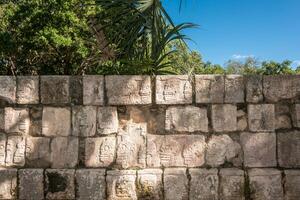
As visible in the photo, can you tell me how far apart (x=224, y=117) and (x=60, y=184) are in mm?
1900

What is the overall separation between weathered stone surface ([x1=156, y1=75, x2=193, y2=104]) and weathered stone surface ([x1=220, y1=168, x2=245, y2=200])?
2.91ft

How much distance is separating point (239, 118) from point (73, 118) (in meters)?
1.81

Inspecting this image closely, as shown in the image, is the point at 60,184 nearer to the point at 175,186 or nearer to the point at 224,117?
the point at 175,186

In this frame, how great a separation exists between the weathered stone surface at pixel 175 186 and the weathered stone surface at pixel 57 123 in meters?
1.19

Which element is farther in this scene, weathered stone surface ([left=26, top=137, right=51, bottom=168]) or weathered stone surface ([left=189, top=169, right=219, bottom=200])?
weathered stone surface ([left=26, top=137, right=51, bottom=168])

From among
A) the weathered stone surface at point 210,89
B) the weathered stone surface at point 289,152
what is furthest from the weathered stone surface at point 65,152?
the weathered stone surface at point 289,152

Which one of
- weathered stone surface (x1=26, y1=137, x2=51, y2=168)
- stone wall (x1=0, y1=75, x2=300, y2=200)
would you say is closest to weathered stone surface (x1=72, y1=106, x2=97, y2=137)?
stone wall (x1=0, y1=75, x2=300, y2=200)

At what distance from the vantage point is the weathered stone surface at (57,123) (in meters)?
4.07

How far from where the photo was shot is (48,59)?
10711mm

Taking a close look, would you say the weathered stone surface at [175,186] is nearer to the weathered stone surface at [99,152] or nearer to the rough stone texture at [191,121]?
the rough stone texture at [191,121]

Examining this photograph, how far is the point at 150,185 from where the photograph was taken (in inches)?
155

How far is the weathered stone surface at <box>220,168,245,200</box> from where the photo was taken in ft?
12.9

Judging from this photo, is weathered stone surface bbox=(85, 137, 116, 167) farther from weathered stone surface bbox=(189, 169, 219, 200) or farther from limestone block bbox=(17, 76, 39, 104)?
weathered stone surface bbox=(189, 169, 219, 200)

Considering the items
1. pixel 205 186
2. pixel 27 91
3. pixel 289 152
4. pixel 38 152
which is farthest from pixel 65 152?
pixel 289 152
